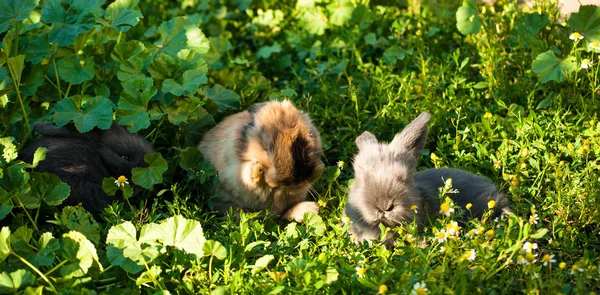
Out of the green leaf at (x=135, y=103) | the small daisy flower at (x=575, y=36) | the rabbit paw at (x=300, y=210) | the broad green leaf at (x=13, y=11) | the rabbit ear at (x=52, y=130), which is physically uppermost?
the small daisy flower at (x=575, y=36)

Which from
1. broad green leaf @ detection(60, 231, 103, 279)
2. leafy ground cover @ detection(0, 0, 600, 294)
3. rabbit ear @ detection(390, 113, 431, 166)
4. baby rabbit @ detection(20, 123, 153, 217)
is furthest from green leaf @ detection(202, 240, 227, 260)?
rabbit ear @ detection(390, 113, 431, 166)

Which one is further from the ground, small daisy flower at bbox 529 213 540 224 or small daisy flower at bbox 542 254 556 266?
small daisy flower at bbox 542 254 556 266

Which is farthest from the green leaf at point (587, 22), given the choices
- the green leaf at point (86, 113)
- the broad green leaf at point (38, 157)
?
the broad green leaf at point (38, 157)

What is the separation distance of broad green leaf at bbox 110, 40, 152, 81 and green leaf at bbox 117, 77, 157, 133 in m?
0.18

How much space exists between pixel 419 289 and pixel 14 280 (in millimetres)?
2015

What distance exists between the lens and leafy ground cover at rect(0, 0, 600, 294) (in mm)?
3994

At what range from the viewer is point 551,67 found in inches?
216

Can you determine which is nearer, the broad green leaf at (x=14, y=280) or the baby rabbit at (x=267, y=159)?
the broad green leaf at (x=14, y=280)

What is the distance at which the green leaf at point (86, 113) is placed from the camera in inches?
198

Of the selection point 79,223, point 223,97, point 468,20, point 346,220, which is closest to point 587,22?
point 468,20

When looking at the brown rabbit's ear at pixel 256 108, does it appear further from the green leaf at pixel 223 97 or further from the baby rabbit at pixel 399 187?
the baby rabbit at pixel 399 187

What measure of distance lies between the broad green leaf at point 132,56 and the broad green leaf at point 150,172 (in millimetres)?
779

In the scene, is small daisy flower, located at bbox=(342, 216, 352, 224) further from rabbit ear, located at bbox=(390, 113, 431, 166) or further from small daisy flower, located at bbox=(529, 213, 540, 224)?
small daisy flower, located at bbox=(529, 213, 540, 224)

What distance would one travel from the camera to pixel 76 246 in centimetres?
412
